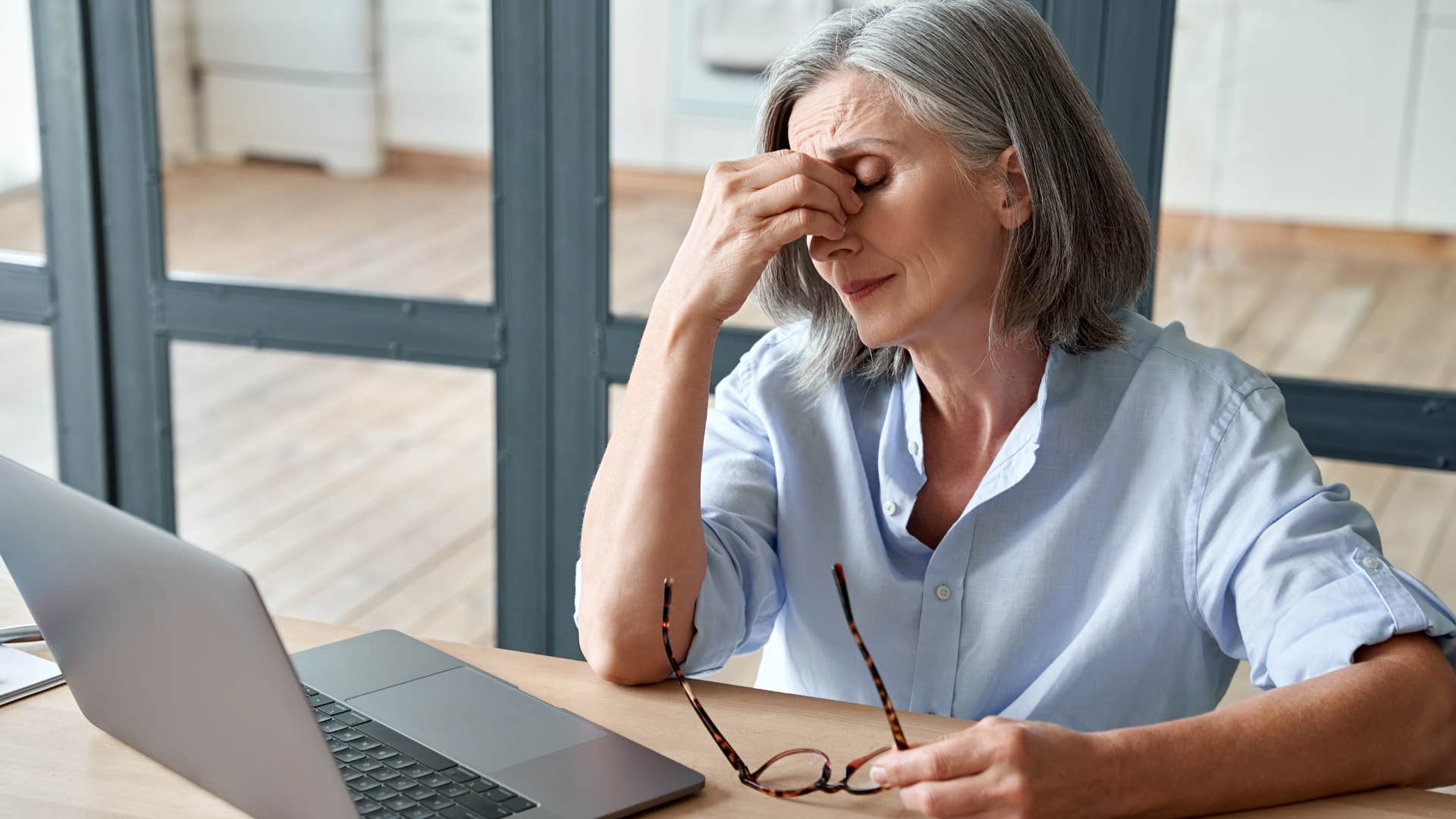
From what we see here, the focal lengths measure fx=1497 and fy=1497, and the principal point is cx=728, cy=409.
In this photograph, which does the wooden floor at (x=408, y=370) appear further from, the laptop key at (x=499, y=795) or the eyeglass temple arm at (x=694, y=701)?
the laptop key at (x=499, y=795)

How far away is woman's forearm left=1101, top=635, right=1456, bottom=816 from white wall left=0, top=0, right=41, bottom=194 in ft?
6.92

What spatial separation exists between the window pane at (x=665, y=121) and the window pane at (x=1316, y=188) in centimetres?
60

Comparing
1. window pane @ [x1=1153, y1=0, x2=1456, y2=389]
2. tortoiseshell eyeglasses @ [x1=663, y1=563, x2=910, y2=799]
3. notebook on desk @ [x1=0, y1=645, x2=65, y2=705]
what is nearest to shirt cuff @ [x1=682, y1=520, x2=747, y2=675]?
tortoiseshell eyeglasses @ [x1=663, y1=563, x2=910, y2=799]

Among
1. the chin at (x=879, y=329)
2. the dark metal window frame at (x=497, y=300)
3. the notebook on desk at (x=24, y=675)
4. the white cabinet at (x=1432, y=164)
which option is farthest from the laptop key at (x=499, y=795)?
the white cabinet at (x=1432, y=164)

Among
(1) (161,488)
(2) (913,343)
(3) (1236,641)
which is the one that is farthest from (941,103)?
(1) (161,488)

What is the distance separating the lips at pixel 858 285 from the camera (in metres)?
1.37

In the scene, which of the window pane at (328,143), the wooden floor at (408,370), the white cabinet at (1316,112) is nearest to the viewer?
the white cabinet at (1316,112)

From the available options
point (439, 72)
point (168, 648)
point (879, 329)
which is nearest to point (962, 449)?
point (879, 329)

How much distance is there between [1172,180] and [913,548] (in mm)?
868

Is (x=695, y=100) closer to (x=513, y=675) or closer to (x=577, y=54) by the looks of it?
(x=577, y=54)

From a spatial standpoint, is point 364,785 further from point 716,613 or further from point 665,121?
point 665,121

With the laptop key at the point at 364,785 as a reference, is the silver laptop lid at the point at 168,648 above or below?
above

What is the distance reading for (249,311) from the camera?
94.5 inches

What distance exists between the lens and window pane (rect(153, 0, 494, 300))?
2.30 m
